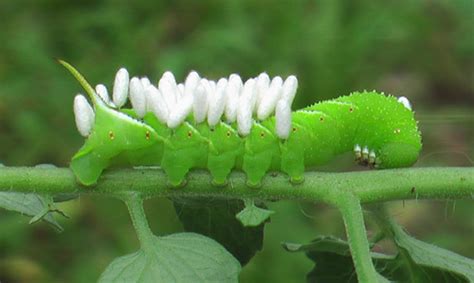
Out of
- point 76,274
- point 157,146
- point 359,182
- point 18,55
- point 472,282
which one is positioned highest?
point 18,55

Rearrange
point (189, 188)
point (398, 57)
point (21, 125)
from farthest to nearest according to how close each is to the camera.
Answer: point (398, 57), point (21, 125), point (189, 188)

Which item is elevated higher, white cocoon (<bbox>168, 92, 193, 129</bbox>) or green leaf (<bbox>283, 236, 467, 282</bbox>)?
white cocoon (<bbox>168, 92, 193, 129</bbox>)

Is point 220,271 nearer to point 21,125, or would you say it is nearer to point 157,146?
point 157,146

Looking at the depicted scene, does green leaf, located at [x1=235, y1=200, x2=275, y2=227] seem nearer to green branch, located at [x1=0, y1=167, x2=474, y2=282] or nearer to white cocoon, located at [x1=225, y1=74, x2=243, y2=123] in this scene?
green branch, located at [x1=0, y1=167, x2=474, y2=282]

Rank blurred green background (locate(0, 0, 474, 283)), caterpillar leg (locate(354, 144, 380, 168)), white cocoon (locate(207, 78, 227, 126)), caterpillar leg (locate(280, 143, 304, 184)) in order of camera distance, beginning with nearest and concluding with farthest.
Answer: caterpillar leg (locate(280, 143, 304, 184)) → white cocoon (locate(207, 78, 227, 126)) → caterpillar leg (locate(354, 144, 380, 168)) → blurred green background (locate(0, 0, 474, 283))

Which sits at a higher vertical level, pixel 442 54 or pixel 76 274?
pixel 442 54

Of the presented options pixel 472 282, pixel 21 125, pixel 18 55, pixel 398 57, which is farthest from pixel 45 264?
pixel 472 282

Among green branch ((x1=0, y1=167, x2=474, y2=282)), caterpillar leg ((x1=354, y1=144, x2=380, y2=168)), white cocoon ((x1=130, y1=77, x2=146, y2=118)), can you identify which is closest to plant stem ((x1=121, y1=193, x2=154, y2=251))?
green branch ((x1=0, y1=167, x2=474, y2=282))

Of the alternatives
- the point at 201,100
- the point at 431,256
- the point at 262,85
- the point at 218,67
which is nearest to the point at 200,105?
the point at 201,100
